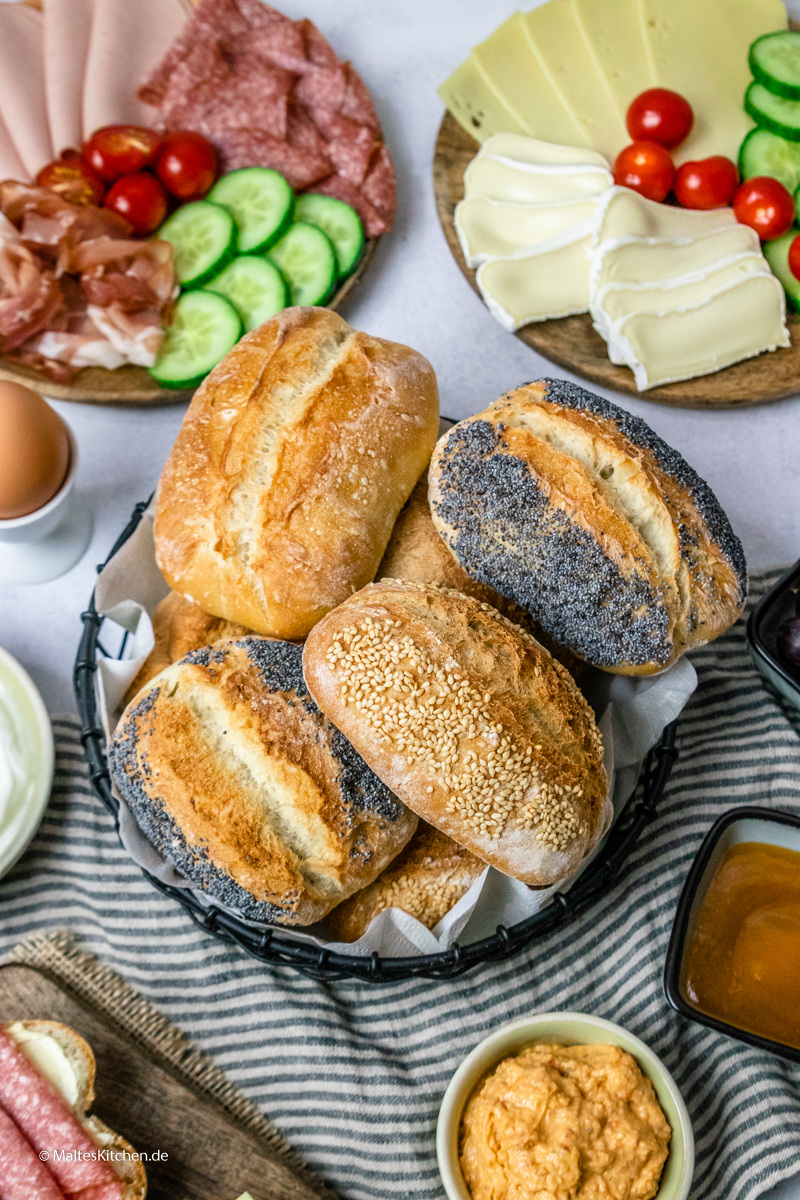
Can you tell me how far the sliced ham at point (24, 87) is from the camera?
8.51ft

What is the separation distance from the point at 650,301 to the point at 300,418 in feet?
3.43

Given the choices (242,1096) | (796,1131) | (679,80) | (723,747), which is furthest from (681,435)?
(242,1096)

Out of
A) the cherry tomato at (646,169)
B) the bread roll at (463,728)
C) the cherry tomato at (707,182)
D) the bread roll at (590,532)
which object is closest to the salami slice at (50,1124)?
the bread roll at (463,728)

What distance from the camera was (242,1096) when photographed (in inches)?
79.4

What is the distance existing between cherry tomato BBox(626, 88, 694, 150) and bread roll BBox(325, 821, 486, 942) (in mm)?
1956

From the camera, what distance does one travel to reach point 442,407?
254 cm

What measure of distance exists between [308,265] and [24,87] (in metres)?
0.97

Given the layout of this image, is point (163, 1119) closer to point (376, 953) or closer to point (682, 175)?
point (376, 953)

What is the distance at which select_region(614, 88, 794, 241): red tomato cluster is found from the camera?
2.51 metres

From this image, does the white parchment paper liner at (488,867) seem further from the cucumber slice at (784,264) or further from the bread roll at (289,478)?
the cucumber slice at (784,264)

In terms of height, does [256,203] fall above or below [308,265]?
above

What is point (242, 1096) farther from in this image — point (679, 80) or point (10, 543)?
point (679, 80)

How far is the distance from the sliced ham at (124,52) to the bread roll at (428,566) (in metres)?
1.49

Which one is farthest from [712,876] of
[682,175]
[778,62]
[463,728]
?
[778,62]
